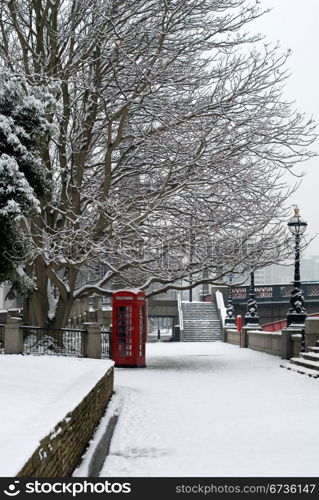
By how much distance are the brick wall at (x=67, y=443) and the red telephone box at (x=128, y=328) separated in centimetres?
1108

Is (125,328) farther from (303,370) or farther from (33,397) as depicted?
(33,397)

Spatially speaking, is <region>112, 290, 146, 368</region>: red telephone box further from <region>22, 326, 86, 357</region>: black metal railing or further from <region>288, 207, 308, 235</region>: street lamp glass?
<region>288, 207, 308, 235</region>: street lamp glass

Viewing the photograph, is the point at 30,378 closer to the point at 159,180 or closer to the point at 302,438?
the point at 302,438

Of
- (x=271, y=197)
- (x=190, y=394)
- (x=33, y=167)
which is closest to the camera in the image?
(x=33, y=167)

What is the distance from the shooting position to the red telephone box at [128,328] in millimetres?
22672

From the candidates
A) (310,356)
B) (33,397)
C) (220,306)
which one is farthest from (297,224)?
(220,306)


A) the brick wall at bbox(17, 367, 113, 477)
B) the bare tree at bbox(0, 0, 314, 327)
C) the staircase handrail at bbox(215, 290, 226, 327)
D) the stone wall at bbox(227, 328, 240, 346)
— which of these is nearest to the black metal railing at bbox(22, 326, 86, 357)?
the bare tree at bbox(0, 0, 314, 327)

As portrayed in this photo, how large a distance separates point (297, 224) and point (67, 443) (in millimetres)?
17536

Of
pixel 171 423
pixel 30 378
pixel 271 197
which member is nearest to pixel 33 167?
pixel 30 378

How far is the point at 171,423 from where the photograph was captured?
1116 cm

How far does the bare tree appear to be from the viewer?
2028cm

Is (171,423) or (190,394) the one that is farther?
(190,394)

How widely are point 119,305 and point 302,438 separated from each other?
13.8 meters

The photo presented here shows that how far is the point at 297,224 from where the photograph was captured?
23766 millimetres
